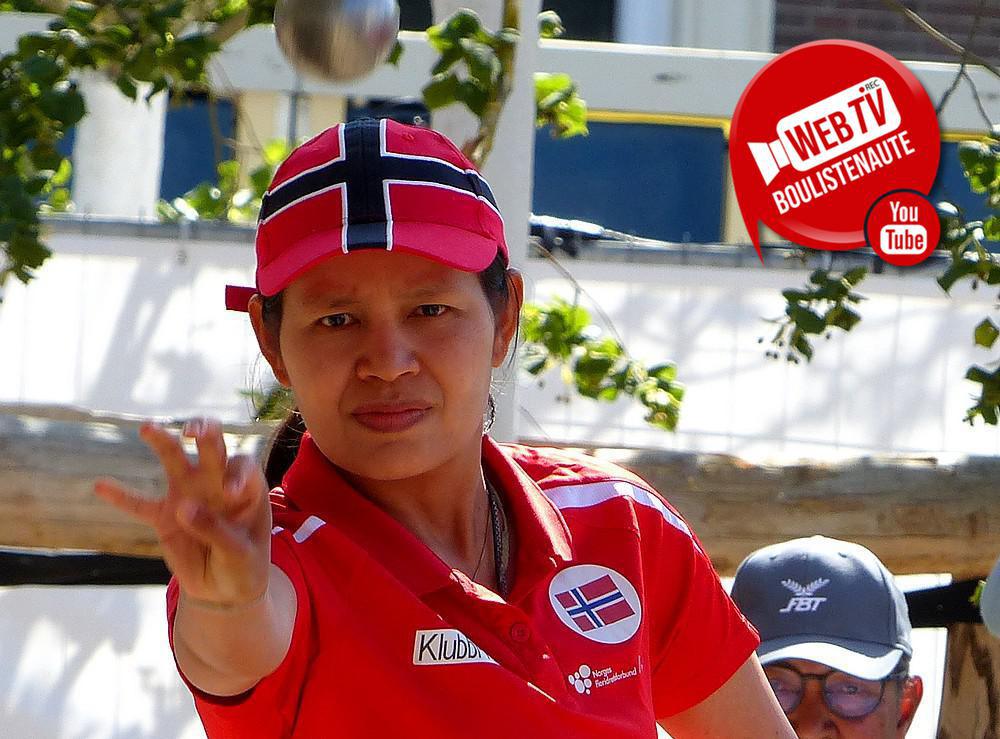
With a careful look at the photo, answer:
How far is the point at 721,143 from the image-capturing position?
805cm

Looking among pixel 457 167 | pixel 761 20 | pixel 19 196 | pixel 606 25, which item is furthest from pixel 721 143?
pixel 457 167

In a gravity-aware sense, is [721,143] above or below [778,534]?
above

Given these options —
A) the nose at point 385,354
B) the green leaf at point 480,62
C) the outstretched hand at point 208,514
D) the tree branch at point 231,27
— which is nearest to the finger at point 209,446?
the outstretched hand at point 208,514

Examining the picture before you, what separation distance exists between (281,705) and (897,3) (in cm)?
242

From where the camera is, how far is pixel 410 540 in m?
1.35

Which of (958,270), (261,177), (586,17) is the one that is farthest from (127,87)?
(586,17)

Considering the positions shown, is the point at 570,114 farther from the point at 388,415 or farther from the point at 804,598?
the point at 388,415

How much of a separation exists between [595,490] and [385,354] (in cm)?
33

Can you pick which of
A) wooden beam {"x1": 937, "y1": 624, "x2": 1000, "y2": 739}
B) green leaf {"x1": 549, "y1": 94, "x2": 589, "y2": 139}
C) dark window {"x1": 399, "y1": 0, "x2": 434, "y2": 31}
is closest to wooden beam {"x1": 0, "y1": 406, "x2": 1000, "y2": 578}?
wooden beam {"x1": 937, "y1": 624, "x2": 1000, "y2": 739}

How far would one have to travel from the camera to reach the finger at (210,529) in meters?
1.05

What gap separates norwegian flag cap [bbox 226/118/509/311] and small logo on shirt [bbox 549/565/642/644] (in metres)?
0.31

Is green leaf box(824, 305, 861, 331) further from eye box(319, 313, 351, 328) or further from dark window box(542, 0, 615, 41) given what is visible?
dark window box(542, 0, 615, 41)

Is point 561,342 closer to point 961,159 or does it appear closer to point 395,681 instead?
point 961,159

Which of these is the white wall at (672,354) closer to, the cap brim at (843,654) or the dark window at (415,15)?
the cap brim at (843,654)
